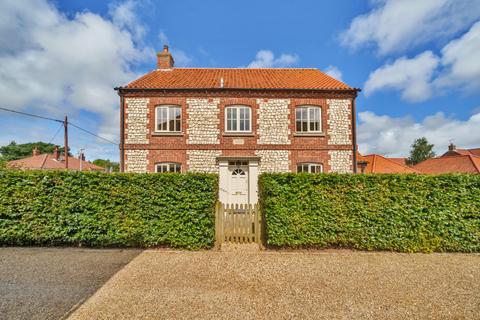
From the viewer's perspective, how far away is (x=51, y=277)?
4.11 meters

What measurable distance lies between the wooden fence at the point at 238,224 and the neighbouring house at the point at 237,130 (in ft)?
17.1

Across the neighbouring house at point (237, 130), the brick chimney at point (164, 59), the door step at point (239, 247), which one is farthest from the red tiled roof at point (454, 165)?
the brick chimney at point (164, 59)

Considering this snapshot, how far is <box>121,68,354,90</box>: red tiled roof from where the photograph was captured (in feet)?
39.1

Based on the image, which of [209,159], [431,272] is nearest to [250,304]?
Result: [431,272]

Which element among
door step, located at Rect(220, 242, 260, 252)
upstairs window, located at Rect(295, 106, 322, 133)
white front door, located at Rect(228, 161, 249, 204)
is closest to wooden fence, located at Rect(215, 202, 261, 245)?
door step, located at Rect(220, 242, 260, 252)

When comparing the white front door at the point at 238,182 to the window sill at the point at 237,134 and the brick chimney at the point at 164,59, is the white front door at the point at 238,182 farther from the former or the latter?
the brick chimney at the point at 164,59

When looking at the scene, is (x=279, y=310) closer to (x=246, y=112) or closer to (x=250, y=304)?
(x=250, y=304)

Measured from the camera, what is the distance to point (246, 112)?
11.8 meters

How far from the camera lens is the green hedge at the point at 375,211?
224 inches

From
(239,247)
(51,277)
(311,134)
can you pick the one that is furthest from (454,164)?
(51,277)

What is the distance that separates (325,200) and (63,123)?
62.8 ft

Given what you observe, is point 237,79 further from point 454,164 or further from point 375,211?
point 454,164

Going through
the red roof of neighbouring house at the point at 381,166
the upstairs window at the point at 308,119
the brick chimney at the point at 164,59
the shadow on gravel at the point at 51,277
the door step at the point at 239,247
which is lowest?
the door step at the point at 239,247

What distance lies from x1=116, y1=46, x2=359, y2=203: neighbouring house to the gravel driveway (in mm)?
6384
